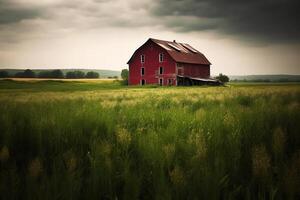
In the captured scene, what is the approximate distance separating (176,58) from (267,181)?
50496 millimetres

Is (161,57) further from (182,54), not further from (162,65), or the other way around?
(182,54)

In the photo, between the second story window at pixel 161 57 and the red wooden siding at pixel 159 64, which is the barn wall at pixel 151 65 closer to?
the red wooden siding at pixel 159 64

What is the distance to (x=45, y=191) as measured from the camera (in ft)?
6.23

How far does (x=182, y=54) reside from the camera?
2192 inches

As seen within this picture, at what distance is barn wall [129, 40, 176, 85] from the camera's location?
51.8 metres

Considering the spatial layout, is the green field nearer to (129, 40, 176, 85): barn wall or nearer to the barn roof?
(129, 40, 176, 85): barn wall

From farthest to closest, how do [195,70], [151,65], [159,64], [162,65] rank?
[195,70]
[151,65]
[159,64]
[162,65]

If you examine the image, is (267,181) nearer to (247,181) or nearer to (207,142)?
(247,181)

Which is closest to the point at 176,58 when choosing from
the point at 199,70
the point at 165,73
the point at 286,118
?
the point at 165,73

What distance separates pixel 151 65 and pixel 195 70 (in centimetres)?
1026

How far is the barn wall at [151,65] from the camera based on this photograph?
51.8 metres

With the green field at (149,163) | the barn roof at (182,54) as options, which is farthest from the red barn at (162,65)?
the green field at (149,163)

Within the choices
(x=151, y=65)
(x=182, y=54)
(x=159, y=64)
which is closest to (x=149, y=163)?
(x=159, y=64)

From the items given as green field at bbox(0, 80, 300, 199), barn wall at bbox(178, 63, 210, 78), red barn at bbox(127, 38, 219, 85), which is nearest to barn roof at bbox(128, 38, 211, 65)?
red barn at bbox(127, 38, 219, 85)
